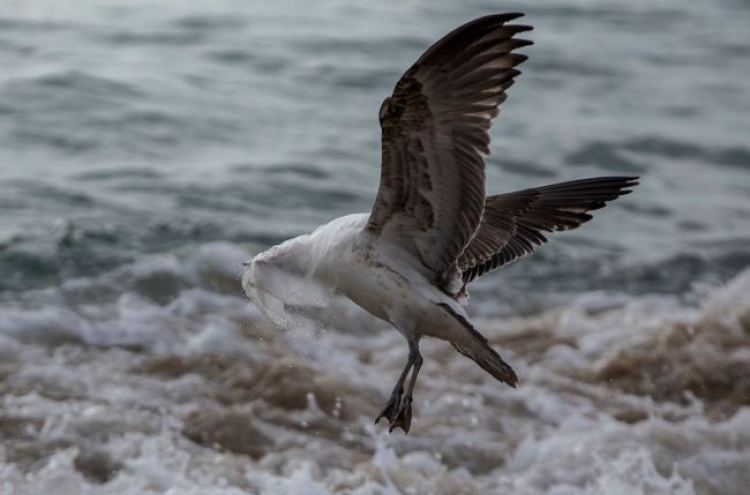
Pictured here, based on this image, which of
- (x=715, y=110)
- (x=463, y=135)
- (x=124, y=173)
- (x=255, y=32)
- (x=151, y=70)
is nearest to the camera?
(x=463, y=135)

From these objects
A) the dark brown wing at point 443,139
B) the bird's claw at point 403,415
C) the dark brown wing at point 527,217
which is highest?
the dark brown wing at point 443,139

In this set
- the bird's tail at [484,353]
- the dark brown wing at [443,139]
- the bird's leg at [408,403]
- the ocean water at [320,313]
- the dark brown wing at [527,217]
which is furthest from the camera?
the ocean water at [320,313]

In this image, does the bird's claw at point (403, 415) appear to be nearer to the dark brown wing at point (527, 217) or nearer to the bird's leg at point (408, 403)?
the bird's leg at point (408, 403)

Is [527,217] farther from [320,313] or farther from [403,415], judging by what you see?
[320,313]

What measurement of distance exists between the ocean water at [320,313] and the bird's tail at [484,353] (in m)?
0.83

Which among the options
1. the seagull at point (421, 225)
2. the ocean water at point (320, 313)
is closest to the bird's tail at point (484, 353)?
the seagull at point (421, 225)

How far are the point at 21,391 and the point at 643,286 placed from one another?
15.6ft

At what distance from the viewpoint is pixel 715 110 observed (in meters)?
14.5

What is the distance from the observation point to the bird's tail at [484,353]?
15.3ft

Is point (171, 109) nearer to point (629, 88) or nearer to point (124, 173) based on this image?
point (124, 173)

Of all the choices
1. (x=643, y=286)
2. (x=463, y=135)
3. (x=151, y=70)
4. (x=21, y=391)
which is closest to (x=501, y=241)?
(x=463, y=135)

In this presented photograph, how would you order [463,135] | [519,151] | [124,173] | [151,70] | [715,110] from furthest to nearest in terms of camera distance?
1. [715,110]
2. [151,70]
3. [519,151]
4. [124,173]
5. [463,135]

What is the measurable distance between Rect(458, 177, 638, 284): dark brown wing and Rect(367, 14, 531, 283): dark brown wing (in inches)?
23.5

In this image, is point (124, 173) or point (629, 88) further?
point (629, 88)
